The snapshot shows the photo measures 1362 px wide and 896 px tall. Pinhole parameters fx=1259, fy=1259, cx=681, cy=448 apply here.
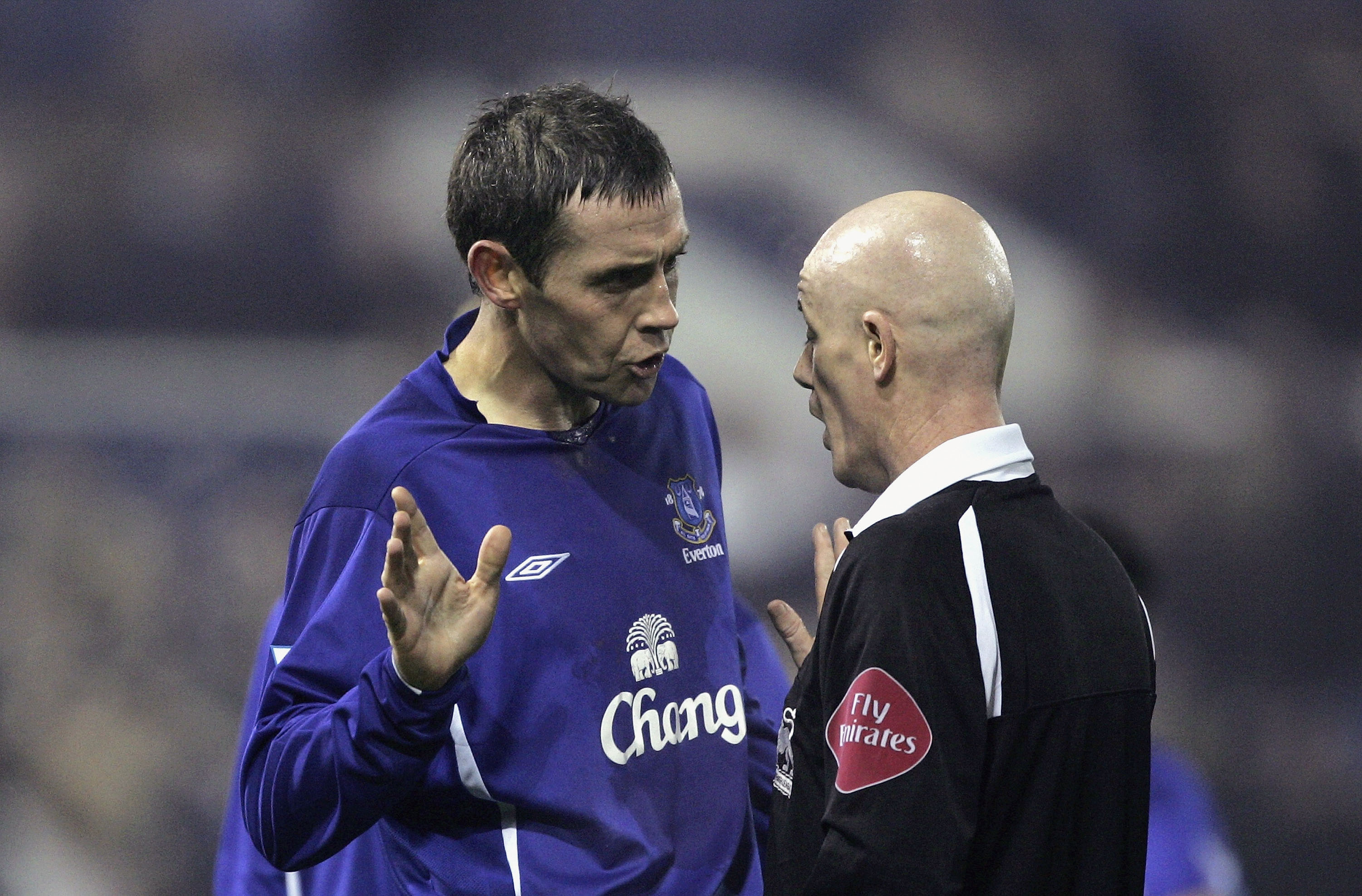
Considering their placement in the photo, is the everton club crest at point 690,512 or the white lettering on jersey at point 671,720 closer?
the white lettering on jersey at point 671,720

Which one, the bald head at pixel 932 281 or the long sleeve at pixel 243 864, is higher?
the bald head at pixel 932 281

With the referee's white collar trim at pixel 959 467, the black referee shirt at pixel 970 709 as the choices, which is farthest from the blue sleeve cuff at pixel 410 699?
the referee's white collar trim at pixel 959 467

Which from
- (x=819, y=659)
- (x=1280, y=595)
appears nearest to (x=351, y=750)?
(x=819, y=659)

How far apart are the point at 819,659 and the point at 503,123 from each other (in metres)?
0.79

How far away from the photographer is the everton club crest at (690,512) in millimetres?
1729

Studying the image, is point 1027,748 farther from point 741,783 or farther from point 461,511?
point 461,511

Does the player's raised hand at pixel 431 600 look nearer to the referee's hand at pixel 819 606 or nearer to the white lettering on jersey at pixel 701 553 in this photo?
the white lettering on jersey at pixel 701 553

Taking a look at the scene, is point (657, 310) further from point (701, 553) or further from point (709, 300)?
point (709, 300)

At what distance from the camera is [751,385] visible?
3189 millimetres

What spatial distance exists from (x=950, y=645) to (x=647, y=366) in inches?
22.6

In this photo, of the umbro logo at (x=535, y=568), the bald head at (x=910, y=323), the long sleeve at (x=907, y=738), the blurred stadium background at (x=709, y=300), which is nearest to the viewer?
the long sleeve at (x=907, y=738)

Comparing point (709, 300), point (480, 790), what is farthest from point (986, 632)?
point (709, 300)

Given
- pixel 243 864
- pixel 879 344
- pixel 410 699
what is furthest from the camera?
pixel 243 864

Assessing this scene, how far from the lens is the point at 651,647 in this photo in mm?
1607
